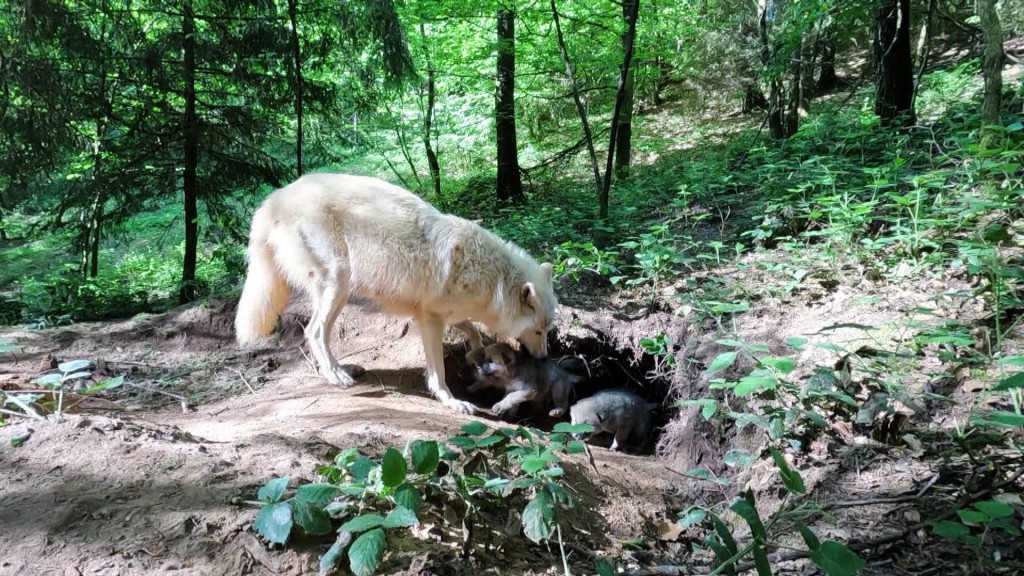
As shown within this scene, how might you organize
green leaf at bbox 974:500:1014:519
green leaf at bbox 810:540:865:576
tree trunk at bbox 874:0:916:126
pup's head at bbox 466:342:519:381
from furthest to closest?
tree trunk at bbox 874:0:916:126
pup's head at bbox 466:342:519:381
green leaf at bbox 974:500:1014:519
green leaf at bbox 810:540:865:576

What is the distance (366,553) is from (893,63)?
9857 millimetres

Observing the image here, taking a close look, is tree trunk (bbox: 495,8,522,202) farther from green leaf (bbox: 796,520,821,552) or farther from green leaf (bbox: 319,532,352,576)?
green leaf (bbox: 796,520,821,552)

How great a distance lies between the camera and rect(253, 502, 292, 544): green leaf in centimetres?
177

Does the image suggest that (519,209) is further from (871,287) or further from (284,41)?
(871,287)

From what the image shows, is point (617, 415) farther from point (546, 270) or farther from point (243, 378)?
point (243, 378)

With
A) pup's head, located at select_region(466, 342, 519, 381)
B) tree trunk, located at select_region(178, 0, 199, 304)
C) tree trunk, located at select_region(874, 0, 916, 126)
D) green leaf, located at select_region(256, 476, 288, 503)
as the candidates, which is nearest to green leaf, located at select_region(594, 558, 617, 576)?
green leaf, located at select_region(256, 476, 288, 503)

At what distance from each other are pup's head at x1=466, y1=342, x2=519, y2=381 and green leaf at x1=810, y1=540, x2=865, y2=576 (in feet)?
13.5

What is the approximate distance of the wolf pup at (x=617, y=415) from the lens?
5.04 metres

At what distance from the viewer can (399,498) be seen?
1.84m

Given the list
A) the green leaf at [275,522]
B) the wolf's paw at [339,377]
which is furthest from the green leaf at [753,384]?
the wolf's paw at [339,377]

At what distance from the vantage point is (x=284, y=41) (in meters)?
8.01

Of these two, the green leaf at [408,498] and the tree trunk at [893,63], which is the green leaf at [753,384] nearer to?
the green leaf at [408,498]

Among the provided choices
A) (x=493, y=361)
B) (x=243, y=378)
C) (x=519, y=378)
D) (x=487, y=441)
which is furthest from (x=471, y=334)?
(x=487, y=441)

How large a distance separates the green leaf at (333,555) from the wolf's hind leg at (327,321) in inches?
120
